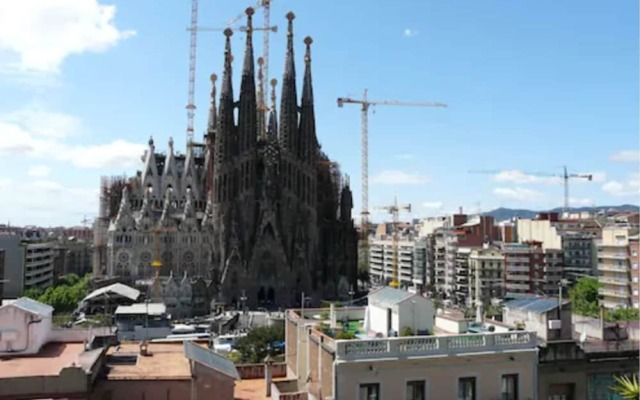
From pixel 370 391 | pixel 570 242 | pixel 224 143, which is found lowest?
pixel 370 391

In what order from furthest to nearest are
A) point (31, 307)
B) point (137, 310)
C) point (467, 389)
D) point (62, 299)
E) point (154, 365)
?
point (62, 299)
point (137, 310)
point (31, 307)
point (154, 365)
point (467, 389)

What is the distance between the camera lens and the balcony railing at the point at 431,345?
1619 centimetres

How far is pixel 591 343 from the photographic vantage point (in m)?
19.9

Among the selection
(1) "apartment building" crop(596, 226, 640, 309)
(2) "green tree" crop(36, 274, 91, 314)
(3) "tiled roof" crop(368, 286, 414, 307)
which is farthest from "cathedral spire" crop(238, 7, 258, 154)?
(3) "tiled roof" crop(368, 286, 414, 307)

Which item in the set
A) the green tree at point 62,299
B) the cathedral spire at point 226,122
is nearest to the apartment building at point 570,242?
the cathedral spire at point 226,122

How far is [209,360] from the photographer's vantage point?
16891 mm

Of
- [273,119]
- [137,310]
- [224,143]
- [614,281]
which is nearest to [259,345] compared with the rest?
[137,310]

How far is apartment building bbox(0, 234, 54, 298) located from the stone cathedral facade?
464 inches

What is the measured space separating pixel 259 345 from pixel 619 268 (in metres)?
51.5

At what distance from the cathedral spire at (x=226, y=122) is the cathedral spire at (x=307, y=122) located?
33.0ft

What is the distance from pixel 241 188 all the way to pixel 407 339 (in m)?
71.3

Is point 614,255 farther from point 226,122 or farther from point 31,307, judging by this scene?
point 31,307

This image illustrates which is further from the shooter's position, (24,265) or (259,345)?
(24,265)

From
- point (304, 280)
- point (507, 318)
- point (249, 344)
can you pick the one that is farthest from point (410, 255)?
point (507, 318)
